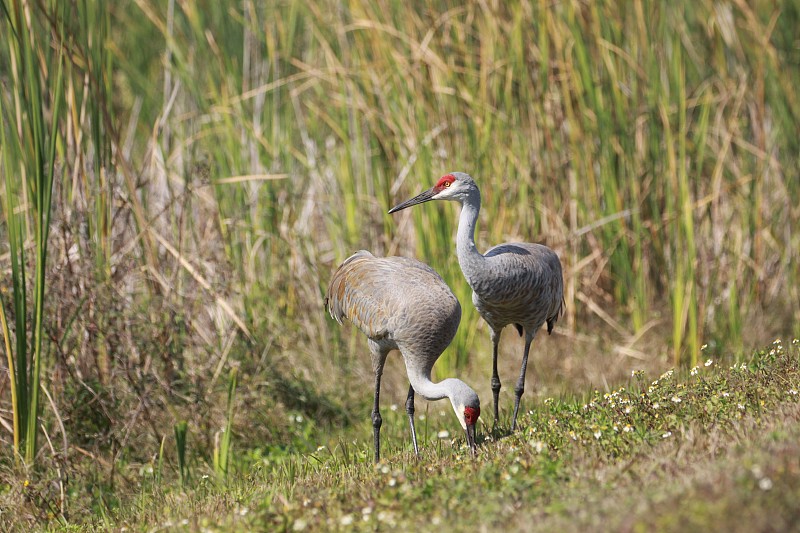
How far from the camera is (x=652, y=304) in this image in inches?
286

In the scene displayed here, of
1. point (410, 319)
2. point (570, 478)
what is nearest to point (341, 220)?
point (410, 319)

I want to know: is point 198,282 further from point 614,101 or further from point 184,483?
point 614,101

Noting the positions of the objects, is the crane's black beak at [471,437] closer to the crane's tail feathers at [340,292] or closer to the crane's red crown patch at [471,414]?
the crane's red crown patch at [471,414]

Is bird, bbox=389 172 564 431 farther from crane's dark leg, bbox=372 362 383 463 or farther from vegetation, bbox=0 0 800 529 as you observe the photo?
crane's dark leg, bbox=372 362 383 463

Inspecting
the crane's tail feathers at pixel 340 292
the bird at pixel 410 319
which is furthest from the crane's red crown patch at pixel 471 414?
the crane's tail feathers at pixel 340 292

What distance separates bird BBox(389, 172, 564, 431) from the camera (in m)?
5.14

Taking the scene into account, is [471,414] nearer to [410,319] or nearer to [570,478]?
[410,319]

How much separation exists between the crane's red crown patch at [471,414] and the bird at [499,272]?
2.04 ft

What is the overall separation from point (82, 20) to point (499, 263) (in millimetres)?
2954

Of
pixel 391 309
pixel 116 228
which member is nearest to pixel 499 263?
pixel 391 309

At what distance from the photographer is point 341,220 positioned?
771 cm

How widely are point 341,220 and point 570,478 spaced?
4.30 meters

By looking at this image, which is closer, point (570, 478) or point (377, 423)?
point (570, 478)

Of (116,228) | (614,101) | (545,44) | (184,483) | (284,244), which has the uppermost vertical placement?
(545,44)
